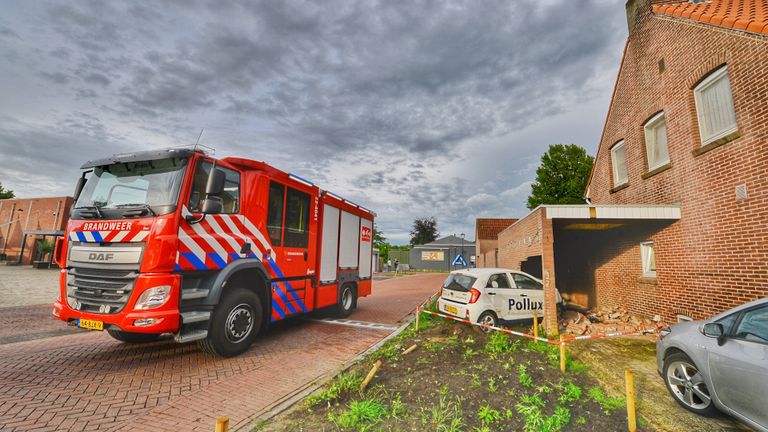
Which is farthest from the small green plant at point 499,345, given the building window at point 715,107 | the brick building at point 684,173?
the building window at point 715,107

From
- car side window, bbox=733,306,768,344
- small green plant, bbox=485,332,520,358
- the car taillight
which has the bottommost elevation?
small green plant, bbox=485,332,520,358

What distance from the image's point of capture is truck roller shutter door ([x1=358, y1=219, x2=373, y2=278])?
10.5 metres

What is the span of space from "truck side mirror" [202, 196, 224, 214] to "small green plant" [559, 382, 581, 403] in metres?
5.40

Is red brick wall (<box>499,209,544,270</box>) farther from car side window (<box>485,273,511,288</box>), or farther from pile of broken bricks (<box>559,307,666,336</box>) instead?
pile of broken bricks (<box>559,307,666,336</box>)

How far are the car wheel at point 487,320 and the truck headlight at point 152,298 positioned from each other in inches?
237

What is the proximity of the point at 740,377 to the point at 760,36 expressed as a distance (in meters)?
6.25

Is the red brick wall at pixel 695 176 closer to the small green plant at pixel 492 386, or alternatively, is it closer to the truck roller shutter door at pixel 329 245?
the small green plant at pixel 492 386

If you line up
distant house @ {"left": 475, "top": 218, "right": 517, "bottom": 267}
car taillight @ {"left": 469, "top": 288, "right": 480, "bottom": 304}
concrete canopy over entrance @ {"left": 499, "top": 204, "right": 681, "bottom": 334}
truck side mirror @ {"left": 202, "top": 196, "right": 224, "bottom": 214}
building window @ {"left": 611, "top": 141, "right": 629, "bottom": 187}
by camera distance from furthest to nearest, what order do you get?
distant house @ {"left": 475, "top": 218, "right": 517, "bottom": 267}, building window @ {"left": 611, "top": 141, "right": 629, "bottom": 187}, concrete canopy over entrance @ {"left": 499, "top": 204, "right": 681, "bottom": 334}, car taillight @ {"left": 469, "top": 288, "right": 480, "bottom": 304}, truck side mirror @ {"left": 202, "top": 196, "right": 224, "bottom": 214}


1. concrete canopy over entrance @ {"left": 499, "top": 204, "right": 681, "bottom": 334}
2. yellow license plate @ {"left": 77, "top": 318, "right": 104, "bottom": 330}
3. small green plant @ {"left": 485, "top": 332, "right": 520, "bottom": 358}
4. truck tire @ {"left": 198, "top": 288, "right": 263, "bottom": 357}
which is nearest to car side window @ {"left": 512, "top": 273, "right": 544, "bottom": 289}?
concrete canopy over entrance @ {"left": 499, "top": 204, "right": 681, "bottom": 334}

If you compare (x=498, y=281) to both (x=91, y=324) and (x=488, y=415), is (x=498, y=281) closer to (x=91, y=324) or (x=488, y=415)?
(x=488, y=415)

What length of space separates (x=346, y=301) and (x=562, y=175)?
24.7 metres

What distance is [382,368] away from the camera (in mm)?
5211

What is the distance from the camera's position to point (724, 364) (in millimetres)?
3416

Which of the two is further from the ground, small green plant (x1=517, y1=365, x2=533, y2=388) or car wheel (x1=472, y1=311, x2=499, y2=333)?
car wheel (x1=472, y1=311, x2=499, y2=333)
